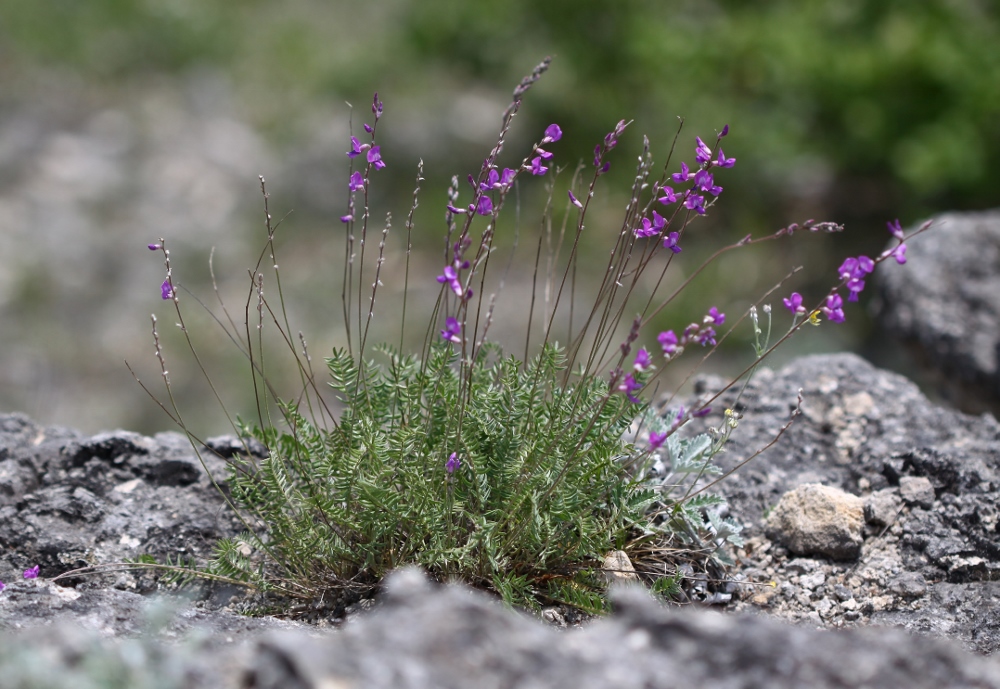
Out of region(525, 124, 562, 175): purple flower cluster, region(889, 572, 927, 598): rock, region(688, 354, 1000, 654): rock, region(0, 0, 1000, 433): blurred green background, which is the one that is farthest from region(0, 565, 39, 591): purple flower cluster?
region(0, 0, 1000, 433): blurred green background

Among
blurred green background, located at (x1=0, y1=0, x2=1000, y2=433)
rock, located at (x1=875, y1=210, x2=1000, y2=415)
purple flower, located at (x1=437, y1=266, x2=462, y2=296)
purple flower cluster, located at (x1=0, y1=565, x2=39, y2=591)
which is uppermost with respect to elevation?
blurred green background, located at (x1=0, y1=0, x2=1000, y2=433)

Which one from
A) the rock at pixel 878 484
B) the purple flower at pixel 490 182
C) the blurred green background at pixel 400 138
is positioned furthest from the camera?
the blurred green background at pixel 400 138

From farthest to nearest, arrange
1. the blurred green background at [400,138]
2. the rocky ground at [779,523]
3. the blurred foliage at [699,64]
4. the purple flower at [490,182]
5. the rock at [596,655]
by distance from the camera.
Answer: the blurred green background at [400,138] → the blurred foliage at [699,64] → the rocky ground at [779,523] → the purple flower at [490,182] → the rock at [596,655]

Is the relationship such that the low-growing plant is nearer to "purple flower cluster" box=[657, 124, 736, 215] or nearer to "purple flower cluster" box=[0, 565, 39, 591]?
"purple flower cluster" box=[657, 124, 736, 215]

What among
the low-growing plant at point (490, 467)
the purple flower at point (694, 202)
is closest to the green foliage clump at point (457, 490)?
the low-growing plant at point (490, 467)

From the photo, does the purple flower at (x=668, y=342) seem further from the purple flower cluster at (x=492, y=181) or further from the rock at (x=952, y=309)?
the rock at (x=952, y=309)

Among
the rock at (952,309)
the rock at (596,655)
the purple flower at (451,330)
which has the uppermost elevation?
the rock at (952,309)

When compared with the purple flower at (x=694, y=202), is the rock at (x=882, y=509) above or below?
below
